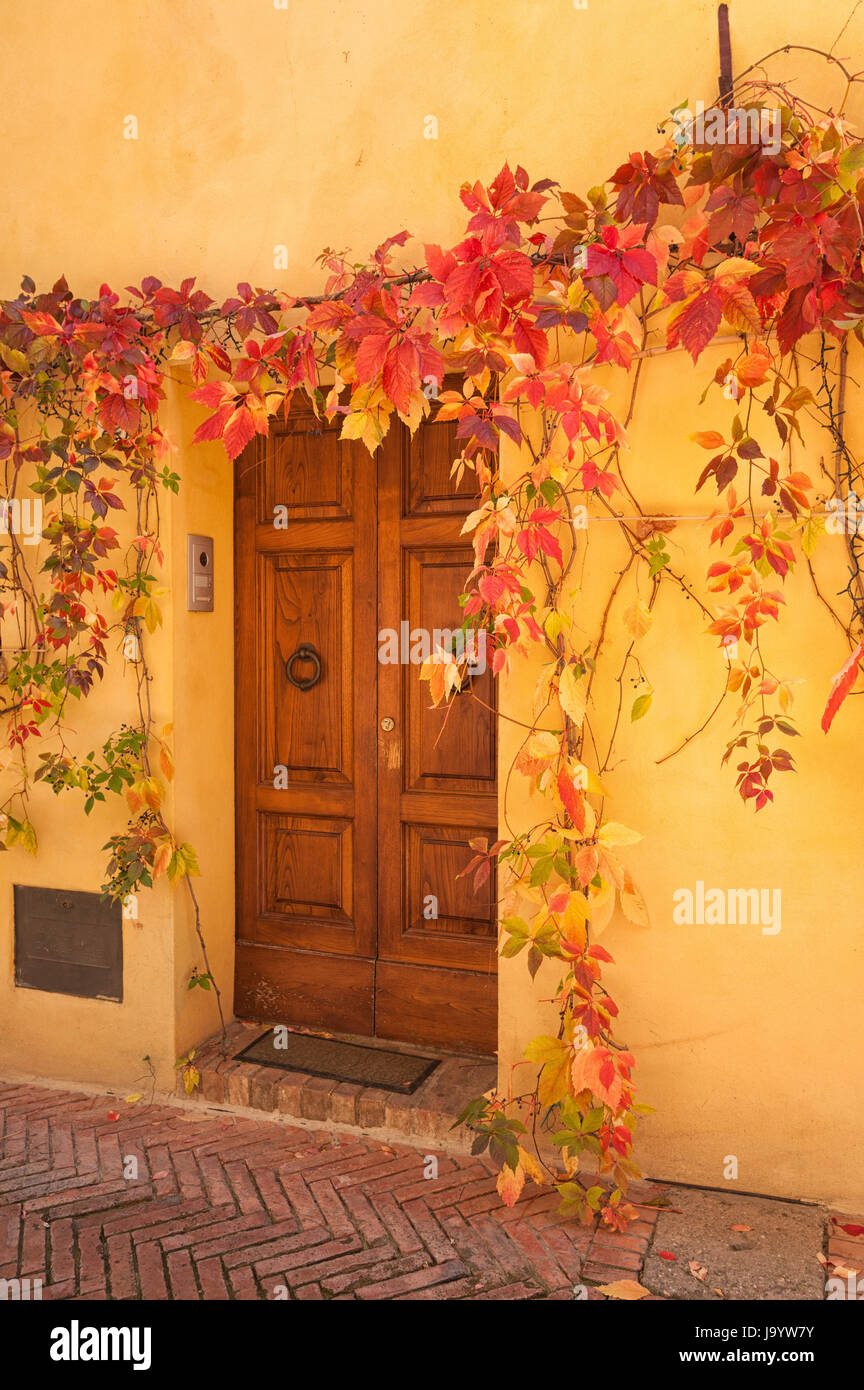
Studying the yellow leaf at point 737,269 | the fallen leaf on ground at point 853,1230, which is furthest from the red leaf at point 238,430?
the fallen leaf on ground at point 853,1230

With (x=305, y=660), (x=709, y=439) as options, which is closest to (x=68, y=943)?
(x=305, y=660)

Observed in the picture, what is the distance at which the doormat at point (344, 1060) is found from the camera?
11.7 feet

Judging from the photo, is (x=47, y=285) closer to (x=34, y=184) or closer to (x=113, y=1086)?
(x=34, y=184)

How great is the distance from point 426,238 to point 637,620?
1.56 m

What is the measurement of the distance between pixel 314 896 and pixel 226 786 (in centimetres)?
60

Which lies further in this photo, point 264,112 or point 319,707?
point 319,707

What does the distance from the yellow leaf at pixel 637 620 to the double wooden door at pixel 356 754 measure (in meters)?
0.84

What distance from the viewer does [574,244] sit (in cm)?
272

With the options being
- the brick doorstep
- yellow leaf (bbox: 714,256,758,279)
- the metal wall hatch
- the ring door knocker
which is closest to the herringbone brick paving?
the brick doorstep

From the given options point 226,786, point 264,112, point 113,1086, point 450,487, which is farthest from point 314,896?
point 264,112

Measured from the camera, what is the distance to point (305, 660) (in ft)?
13.1

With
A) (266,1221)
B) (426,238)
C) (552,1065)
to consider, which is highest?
(426,238)

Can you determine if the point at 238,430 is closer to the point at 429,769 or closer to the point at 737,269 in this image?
the point at 737,269

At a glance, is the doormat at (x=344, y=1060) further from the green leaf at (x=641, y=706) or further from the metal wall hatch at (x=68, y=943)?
the green leaf at (x=641, y=706)
